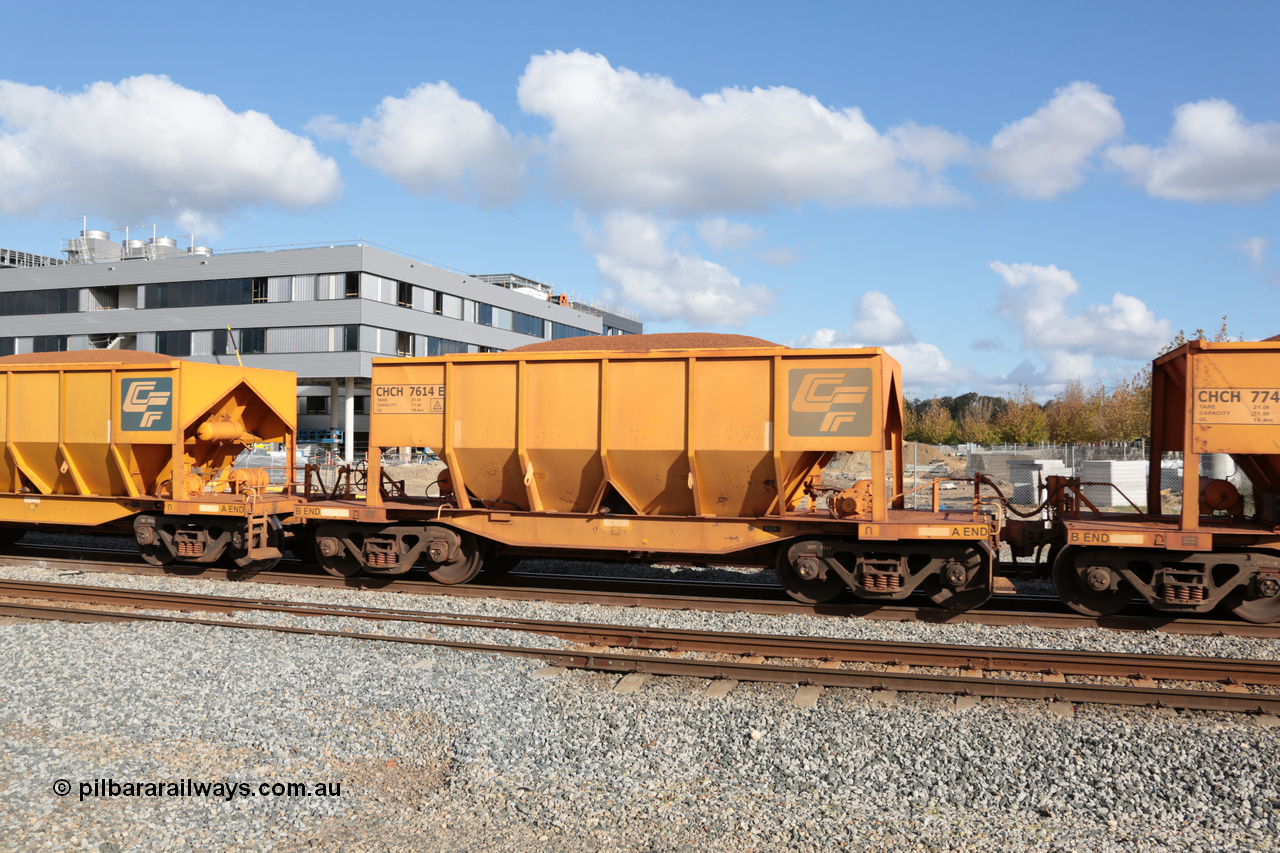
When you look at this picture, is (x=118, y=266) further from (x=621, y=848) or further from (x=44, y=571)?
(x=621, y=848)

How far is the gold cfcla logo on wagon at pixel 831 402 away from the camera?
392 inches

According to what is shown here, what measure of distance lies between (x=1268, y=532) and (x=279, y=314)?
48.6 meters

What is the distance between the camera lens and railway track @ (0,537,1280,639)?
31.1 feet

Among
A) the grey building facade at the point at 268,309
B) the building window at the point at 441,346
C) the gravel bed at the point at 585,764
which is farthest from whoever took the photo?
the building window at the point at 441,346

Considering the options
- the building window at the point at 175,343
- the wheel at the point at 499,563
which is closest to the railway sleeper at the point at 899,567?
the wheel at the point at 499,563

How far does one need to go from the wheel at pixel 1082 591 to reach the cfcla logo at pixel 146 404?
42.4ft

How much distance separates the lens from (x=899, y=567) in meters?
9.89

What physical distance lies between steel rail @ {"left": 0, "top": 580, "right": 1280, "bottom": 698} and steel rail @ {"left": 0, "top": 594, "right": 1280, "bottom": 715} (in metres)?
0.37

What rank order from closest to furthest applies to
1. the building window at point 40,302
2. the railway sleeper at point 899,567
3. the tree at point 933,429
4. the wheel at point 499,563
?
the railway sleeper at point 899,567, the wheel at point 499,563, the building window at point 40,302, the tree at point 933,429

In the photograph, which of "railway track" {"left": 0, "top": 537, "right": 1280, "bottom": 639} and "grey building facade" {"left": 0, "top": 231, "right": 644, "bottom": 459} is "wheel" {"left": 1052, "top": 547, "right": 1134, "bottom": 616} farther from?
"grey building facade" {"left": 0, "top": 231, "right": 644, "bottom": 459}

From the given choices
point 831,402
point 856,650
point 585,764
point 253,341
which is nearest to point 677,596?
point 856,650

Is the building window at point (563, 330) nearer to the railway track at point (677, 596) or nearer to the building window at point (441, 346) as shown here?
the building window at point (441, 346)

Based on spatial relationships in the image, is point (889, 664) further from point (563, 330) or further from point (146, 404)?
point (563, 330)

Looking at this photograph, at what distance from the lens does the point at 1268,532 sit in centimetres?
903
